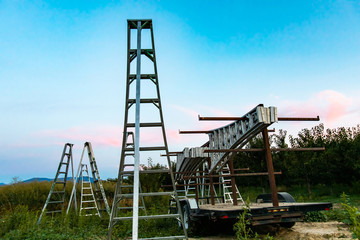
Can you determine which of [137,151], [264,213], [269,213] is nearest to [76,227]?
[264,213]

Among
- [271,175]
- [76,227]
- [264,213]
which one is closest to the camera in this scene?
[264,213]

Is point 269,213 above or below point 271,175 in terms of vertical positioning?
below

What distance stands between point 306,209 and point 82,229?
19.6 feet

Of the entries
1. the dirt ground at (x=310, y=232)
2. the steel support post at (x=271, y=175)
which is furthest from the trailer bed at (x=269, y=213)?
the dirt ground at (x=310, y=232)

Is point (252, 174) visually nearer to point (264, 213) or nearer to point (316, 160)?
point (264, 213)

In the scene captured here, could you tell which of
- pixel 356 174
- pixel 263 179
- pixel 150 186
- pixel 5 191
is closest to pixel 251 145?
pixel 263 179

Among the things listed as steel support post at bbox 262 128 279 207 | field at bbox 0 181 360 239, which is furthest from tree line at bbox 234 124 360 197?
steel support post at bbox 262 128 279 207

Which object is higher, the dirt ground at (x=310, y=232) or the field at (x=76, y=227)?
the field at (x=76, y=227)

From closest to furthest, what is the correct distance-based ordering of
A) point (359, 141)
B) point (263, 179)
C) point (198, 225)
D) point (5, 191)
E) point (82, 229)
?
point (82, 229) → point (198, 225) → point (5, 191) → point (359, 141) → point (263, 179)

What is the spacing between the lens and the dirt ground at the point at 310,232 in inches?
267

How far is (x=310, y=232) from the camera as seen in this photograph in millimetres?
7602

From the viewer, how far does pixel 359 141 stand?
18828mm

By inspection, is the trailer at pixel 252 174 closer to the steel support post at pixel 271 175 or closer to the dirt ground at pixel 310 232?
the steel support post at pixel 271 175

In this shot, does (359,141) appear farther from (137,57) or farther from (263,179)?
(137,57)
